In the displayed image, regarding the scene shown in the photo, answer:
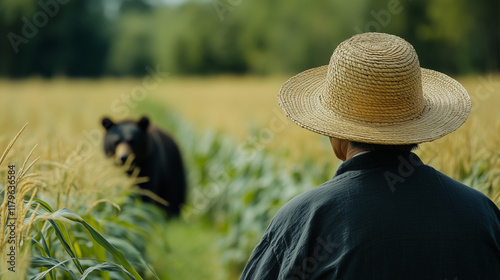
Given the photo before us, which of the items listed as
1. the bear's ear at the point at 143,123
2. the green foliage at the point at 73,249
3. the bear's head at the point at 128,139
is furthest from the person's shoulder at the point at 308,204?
the bear's ear at the point at 143,123

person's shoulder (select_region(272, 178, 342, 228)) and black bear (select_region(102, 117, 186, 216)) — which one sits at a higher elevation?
person's shoulder (select_region(272, 178, 342, 228))

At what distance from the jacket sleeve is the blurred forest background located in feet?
35.4

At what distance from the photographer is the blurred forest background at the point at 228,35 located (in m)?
15.0

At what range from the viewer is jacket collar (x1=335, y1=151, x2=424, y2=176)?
2078mm

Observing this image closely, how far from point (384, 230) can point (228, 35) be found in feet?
159

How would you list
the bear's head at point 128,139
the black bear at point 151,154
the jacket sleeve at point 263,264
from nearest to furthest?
the jacket sleeve at point 263,264
the bear's head at point 128,139
the black bear at point 151,154

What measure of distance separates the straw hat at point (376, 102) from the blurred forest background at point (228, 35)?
10.3 meters

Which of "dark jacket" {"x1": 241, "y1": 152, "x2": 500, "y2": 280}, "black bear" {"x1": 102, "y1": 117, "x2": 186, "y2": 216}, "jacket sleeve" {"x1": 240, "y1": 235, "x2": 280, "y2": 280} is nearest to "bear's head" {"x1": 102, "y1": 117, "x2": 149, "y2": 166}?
"black bear" {"x1": 102, "y1": 117, "x2": 186, "y2": 216}

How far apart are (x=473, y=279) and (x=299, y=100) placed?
1.03 m

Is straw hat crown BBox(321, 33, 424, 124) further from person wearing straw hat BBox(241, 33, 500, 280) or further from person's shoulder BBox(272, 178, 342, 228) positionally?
person's shoulder BBox(272, 178, 342, 228)

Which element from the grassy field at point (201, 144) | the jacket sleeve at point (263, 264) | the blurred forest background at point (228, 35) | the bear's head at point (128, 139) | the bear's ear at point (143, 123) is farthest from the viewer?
the blurred forest background at point (228, 35)

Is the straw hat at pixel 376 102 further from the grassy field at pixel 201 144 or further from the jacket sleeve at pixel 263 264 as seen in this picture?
the grassy field at pixel 201 144

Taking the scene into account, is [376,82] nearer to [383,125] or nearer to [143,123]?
[383,125]

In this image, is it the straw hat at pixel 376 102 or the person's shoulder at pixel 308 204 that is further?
the straw hat at pixel 376 102
